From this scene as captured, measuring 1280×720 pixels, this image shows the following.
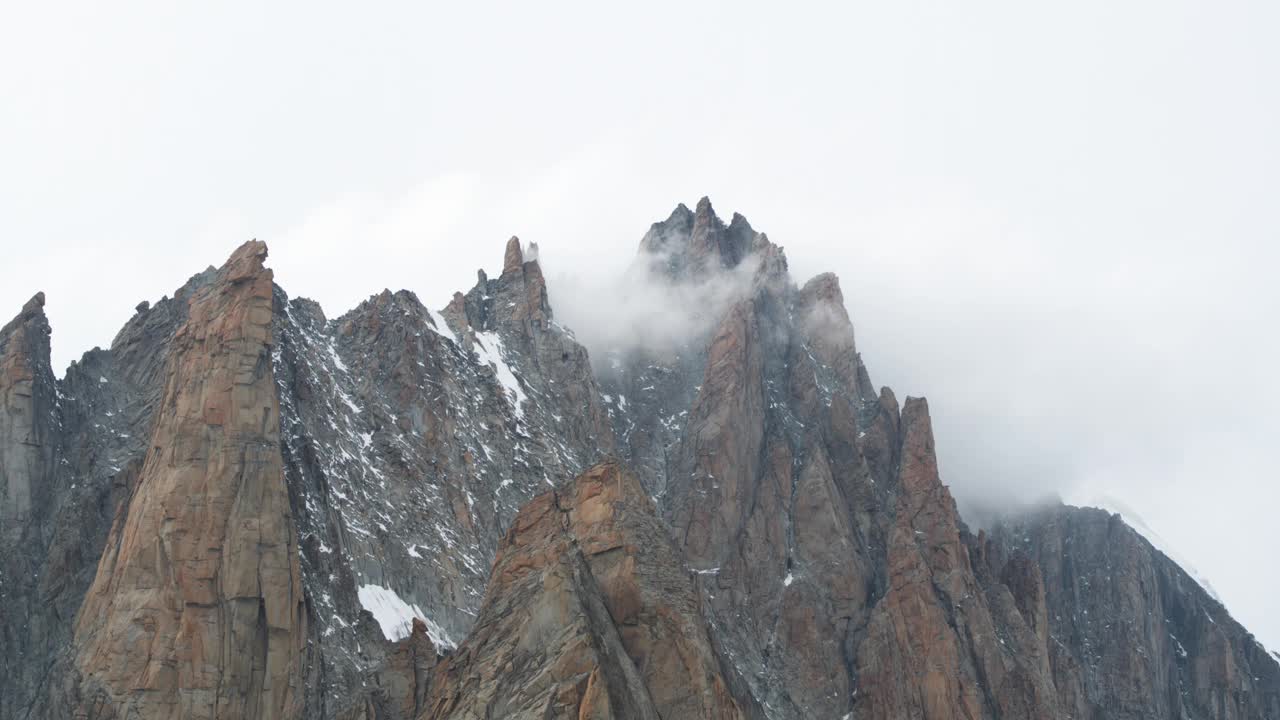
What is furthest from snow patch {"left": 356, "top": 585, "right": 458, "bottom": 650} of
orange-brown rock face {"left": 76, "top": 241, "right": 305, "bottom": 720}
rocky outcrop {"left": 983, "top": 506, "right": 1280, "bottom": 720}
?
rocky outcrop {"left": 983, "top": 506, "right": 1280, "bottom": 720}

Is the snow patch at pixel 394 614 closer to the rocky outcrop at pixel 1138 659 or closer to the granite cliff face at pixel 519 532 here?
the granite cliff face at pixel 519 532

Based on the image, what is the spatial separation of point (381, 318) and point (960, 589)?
6427 cm

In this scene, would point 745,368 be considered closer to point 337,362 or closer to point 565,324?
point 565,324

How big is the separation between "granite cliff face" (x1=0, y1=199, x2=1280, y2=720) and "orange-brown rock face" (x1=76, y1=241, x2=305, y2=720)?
197 mm

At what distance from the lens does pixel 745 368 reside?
160 metres

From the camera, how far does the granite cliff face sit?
67.6 metres

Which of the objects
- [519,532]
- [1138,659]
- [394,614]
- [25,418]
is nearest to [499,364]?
[394,614]

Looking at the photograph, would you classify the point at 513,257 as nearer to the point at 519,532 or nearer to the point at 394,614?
the point at 394,614

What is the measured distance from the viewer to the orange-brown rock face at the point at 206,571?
88.6 meters

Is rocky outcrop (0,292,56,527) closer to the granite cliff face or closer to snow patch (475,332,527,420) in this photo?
the granite cliff face

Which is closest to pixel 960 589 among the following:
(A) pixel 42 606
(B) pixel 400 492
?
(B) pixel 400 492

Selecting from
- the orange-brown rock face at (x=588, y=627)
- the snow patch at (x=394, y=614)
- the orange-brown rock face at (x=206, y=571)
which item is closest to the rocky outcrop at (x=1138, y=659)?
the snow patch at (x=394, y=614)

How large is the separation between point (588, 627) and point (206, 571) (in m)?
41.1

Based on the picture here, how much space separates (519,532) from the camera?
6888 centimetres
